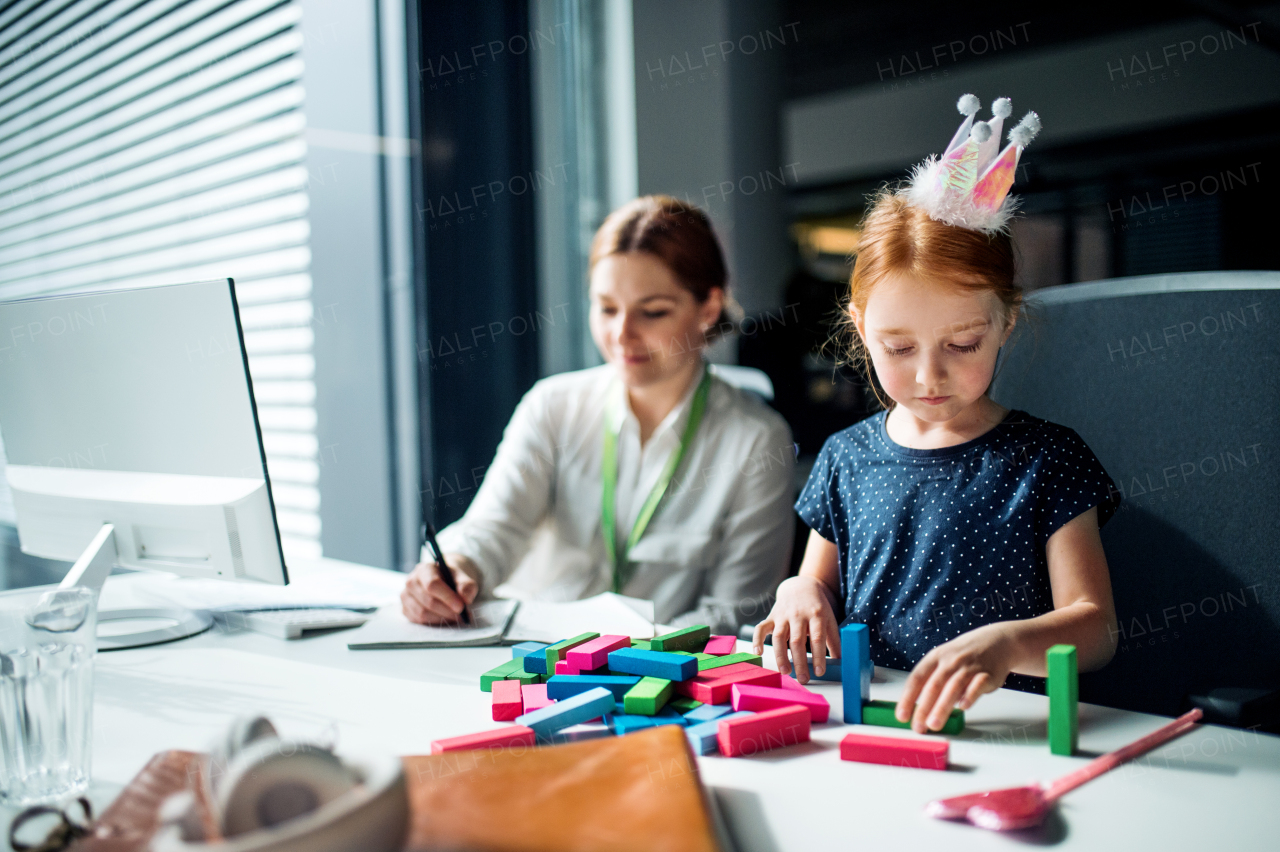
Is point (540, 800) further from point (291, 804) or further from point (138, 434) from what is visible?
point (138, 434)

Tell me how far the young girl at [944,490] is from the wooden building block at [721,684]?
0.17 ft

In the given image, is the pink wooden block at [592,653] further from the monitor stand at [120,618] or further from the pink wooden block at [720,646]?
the monitor stand at [120,618]

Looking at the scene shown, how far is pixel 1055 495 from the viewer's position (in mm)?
1070

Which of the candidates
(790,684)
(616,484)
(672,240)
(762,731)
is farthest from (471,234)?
(762,731)

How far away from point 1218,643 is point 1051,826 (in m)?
0.71

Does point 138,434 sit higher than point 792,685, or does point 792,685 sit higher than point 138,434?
point 138,434

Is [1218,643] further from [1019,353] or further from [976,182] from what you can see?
[976,182]

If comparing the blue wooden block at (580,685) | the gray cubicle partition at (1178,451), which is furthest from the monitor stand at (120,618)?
the gray cubicle partition at (1178,451)

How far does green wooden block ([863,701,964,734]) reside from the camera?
0.78 m

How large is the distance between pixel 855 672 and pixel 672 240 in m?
1.05

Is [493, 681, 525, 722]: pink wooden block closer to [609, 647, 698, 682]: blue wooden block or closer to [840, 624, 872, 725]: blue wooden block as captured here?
[609, 647, 698, 682]: blue wooden block

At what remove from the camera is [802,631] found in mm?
955

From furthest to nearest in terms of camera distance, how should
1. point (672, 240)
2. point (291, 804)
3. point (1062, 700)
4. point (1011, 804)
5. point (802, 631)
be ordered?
point (672, 240) < point (802, 631) < point (1062, 700) < point (1011, 804) < point (291, 804)

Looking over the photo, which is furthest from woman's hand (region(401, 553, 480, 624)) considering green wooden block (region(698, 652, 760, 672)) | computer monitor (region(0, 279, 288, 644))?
green wooden block (region(698, 652, 760, 672))
